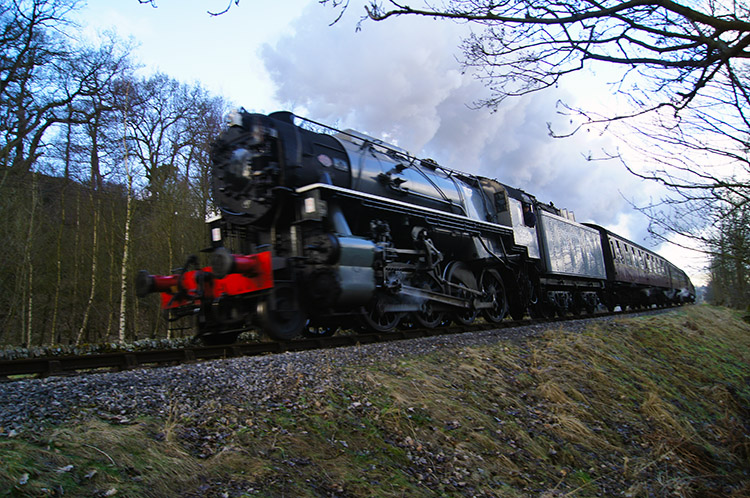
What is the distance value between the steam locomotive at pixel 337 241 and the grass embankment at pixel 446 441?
7.10 feet

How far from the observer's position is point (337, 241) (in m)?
5.97

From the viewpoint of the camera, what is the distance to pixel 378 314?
7812 millimetres

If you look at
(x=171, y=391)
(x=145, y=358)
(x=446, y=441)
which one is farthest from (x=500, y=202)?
(x=171, y=391)

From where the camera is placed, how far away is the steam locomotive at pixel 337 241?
19.9 ft

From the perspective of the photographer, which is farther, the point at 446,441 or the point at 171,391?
the point at 171,391

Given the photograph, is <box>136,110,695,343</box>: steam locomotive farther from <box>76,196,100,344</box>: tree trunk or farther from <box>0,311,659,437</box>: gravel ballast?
<box>76,196,100,344</box>: tree trunk

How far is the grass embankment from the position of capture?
7.07ft

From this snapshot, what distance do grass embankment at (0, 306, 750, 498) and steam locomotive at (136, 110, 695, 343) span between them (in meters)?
2.16

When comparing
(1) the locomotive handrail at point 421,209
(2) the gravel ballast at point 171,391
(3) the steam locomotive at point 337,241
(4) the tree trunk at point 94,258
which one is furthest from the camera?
(4) the tree trunk at point 94,258

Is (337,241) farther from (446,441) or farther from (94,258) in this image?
(94,258)

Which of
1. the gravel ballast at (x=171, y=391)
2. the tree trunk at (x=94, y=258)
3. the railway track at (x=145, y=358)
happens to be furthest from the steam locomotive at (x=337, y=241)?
the tree trunk at (x=94, y=258)

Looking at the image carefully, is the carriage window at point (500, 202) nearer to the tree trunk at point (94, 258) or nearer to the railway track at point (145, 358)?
the railway track at point (145, 358)

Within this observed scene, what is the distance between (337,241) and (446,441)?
11.0ft

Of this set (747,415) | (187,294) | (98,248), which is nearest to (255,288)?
(187,294)
